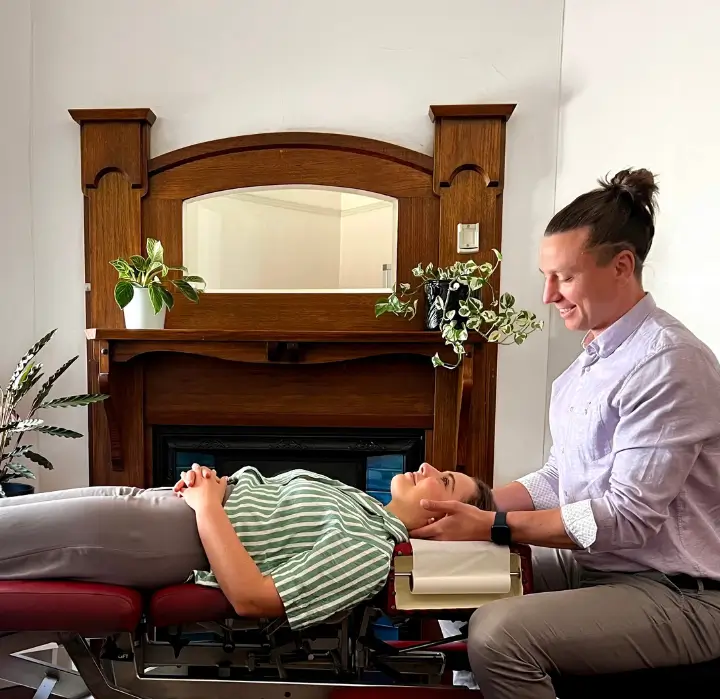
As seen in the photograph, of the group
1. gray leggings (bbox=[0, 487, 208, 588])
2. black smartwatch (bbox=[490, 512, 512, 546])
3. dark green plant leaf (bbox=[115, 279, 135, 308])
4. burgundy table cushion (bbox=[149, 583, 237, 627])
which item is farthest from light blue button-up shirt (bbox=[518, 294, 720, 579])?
dark green plant leaf (bbox=[115, 279, 135, 308])

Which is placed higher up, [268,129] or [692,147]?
[268,129]

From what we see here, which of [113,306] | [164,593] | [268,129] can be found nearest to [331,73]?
[268,129]

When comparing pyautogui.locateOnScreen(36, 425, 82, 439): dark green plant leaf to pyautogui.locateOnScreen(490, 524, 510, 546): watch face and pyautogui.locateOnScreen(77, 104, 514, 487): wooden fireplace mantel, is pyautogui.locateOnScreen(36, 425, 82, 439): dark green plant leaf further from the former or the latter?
pyautogui.locateOnScreen(490, 524, 510, 546): watch face

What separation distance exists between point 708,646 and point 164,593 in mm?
931

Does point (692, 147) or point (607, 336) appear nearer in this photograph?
point (607, 336)

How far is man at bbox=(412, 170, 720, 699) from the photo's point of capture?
1.01 m

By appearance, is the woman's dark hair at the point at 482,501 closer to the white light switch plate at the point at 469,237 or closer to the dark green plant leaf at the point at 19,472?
the white light switch plate at the point at 469,237

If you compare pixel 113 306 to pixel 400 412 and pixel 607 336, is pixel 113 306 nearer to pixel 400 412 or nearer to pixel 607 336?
pixel 400 412

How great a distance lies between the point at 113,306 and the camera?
228 cm

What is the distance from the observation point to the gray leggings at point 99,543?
112 cm

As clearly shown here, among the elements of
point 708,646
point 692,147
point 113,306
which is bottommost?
point 708,646

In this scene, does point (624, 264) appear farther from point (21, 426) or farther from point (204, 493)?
point (21, 426)

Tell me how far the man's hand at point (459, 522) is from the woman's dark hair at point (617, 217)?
530 mm

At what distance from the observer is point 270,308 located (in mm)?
2299
